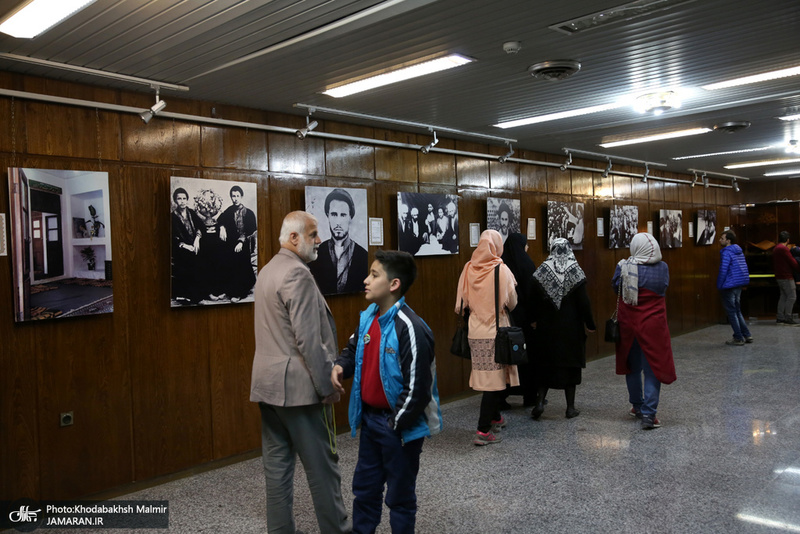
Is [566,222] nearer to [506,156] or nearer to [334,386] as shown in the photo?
[506,156]

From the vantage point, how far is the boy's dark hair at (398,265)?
9.21 feet

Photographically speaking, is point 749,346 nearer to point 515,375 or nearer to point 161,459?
point 515,375

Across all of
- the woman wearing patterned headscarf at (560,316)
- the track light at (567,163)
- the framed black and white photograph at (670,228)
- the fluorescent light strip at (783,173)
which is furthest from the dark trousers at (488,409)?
the fluorescent light strip at (783,173)

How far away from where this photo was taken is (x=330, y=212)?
539 centimetres

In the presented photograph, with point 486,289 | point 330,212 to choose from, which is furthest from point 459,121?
point 486,289

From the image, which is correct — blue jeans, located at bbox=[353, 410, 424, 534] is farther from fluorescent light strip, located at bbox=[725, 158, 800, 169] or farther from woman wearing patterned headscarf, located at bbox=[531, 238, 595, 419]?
fluorescent light strip, located at bbox=[725, 158, 800, 169]

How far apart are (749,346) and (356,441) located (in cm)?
705

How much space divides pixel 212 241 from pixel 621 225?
268 inches

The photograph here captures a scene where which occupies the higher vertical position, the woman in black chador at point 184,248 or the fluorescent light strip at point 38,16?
the fluorescent light strip at point 38,16

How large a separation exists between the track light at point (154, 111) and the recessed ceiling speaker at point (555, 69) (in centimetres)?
255

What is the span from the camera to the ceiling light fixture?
4973mm

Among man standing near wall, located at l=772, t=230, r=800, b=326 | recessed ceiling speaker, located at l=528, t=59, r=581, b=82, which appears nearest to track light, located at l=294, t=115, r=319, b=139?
recessed ceiling speaker, located at l=528, t=59, r=581, b=82

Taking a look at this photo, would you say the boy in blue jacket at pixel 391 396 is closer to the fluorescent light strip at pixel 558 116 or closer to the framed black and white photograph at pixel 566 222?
the fluorescent light strip at pixel 558 116

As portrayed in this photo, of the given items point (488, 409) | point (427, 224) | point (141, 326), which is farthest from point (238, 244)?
point (488, 409)
